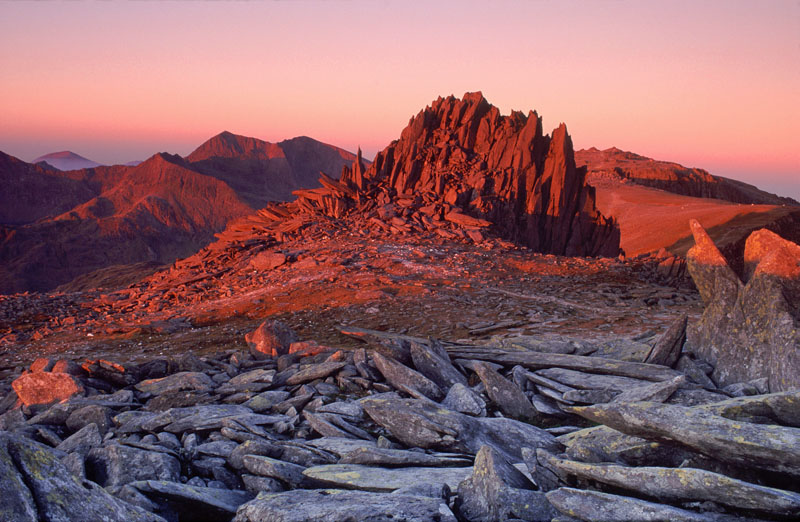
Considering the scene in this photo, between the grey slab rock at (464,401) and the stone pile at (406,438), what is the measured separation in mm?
21

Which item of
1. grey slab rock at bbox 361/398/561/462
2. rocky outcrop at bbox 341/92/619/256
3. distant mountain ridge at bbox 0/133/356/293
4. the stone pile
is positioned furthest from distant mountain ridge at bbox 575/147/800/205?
grey slab rock at bbox 361/398/561/462

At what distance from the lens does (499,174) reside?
29188 mm

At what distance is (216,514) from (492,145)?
29.0 metres

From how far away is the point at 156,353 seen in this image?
13531 mm

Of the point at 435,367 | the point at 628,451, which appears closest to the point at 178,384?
the point at 435,367

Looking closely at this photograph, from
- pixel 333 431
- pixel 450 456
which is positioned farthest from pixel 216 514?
pixel 450 456

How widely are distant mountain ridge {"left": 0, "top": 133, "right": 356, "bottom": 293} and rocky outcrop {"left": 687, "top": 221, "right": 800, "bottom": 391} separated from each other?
269 feet

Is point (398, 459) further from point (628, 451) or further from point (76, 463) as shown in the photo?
point (76, 463)

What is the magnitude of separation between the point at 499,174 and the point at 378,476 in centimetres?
2610

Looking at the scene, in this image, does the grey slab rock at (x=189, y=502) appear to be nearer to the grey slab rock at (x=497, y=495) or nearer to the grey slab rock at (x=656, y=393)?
the grey slab rock at (x=497, y=495)

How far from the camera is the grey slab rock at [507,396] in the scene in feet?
22.1

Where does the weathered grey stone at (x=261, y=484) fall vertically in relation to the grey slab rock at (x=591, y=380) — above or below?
below

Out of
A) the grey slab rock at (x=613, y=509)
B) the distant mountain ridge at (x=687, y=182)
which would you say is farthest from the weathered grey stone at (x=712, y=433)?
the distant mountain ridge at (x=687, y=182)

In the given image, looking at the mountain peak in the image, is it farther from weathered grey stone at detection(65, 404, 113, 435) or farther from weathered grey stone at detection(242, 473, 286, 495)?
weathered grey stone at detection(242, 473, 286, 495)
